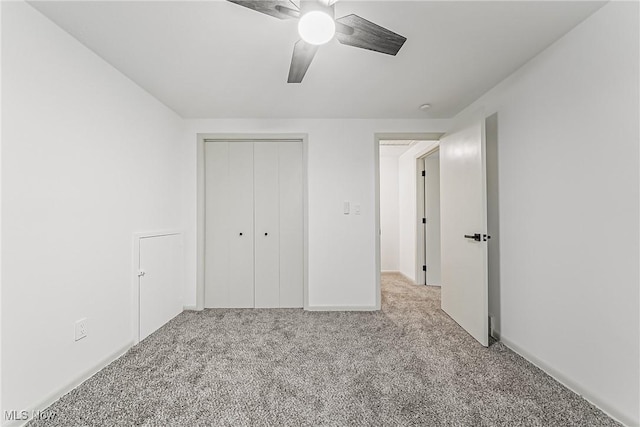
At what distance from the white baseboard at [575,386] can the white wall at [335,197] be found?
1398 millimetres

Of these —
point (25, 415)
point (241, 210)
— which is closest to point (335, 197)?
point (241, 210)

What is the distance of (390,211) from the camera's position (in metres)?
5.31

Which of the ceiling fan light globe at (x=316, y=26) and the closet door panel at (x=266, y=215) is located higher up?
the ceiling fan light globe at (x=316, y=26)

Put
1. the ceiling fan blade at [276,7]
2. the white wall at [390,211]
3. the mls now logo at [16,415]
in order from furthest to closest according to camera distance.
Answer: the white wall at [390,211], the mls now logo at [16,415], the ceiling fan blade at [276,7]

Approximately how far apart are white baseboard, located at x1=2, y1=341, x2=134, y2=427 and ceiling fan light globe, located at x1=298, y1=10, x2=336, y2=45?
228 cm

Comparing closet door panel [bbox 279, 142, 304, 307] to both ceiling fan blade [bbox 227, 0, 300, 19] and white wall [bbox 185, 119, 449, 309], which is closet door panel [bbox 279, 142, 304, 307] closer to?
white wall [bbox 185, 119, 449, 309]

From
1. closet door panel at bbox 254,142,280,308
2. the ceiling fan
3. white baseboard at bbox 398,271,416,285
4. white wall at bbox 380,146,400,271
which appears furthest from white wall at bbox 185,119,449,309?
white wall at bbox 380,146,400,271

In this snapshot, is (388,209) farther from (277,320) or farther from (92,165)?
(92,165)

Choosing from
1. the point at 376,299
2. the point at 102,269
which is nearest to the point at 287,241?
the point at 376,299

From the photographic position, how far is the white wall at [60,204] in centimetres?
136

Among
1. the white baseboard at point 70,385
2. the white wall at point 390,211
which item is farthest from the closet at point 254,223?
the white wall at point 390,211

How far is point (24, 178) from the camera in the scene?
55.4 inches

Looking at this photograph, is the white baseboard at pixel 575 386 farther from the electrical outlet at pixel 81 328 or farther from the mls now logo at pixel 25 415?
the electrical outlet at pixel 81 328

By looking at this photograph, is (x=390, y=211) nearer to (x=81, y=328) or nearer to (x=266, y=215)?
(x=266, y=215)
